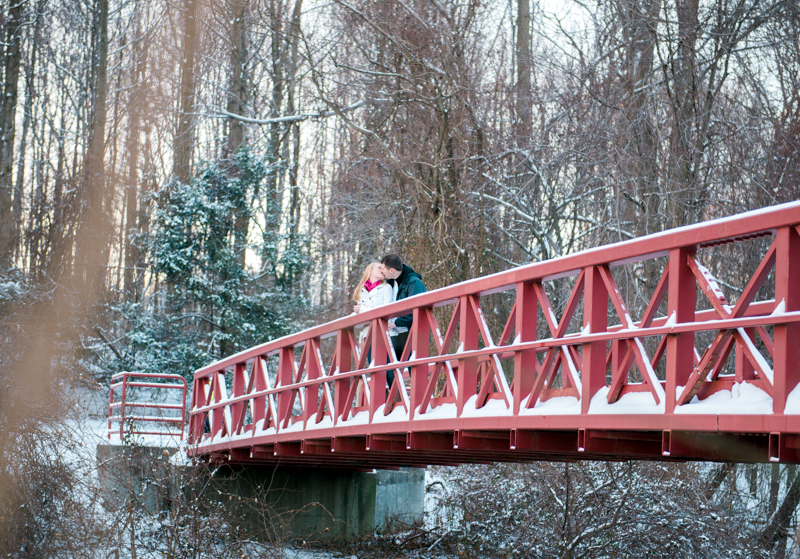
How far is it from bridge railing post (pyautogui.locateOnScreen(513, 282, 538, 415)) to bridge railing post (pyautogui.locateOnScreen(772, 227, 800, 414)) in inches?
82.1

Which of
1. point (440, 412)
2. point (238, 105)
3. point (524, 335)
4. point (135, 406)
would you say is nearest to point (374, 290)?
point (440, 412)

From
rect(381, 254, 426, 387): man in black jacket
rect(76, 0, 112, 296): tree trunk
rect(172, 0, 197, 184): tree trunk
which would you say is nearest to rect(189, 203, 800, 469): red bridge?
rect(381, 254, 426, 387): man in black jacket

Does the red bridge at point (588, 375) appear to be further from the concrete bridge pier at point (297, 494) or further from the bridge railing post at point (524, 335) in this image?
the concrete bridge pier at point (297, 494)

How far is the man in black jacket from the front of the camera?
861 cm

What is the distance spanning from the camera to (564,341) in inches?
233

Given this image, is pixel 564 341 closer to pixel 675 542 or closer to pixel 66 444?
pixel 675 542

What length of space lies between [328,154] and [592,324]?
2253cm

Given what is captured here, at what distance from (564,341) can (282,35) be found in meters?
13.1

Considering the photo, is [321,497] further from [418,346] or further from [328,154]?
[328,154]

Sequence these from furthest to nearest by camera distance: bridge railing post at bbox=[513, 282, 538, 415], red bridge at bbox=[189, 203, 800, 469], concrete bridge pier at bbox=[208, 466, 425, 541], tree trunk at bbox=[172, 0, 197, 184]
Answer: tree trunk at bbox=[172, 0, 197, 184] → concrete bridge pier at bbox=[208, 466, 425, 541] → bridge railing post at bbox=[513, 282, 538, 415] → red bridge at bbox=[189, 203, 800, 469]

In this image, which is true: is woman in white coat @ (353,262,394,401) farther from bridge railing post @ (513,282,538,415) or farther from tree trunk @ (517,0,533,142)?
tree trunk @ (517,0,533,142)

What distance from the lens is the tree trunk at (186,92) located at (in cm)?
2370

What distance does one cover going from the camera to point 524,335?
650cm

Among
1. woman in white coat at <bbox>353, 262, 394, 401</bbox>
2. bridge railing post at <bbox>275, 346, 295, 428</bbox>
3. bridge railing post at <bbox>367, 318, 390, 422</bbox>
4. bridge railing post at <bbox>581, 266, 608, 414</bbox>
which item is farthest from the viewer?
bridge railing post at <bbox>275, 346, 295, 428</bbox>
